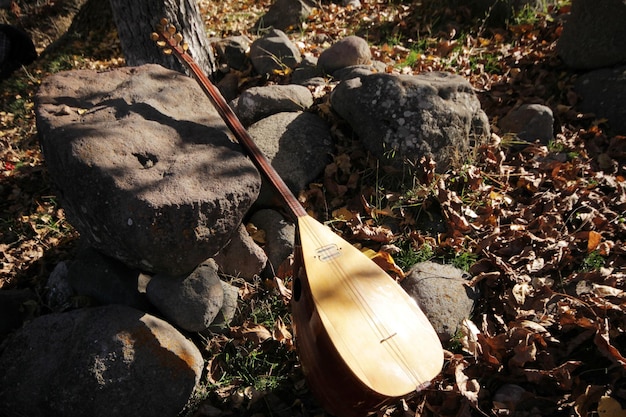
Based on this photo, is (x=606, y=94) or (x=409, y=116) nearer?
(x=409, y=116)

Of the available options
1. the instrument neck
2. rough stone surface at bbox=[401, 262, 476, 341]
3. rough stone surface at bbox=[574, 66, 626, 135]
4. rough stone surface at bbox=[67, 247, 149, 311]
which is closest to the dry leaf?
rough stone surface at bbox=[401, 262, 476, 341]

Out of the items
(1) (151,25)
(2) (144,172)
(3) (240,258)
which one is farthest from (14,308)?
(1) (151,25)

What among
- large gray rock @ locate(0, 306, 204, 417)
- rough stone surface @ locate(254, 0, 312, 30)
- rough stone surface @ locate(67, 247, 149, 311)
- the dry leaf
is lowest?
the dry leaf

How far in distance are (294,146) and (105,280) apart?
1489 mm

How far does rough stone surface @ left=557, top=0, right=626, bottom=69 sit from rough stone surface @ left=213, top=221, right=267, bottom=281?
3.35 metres

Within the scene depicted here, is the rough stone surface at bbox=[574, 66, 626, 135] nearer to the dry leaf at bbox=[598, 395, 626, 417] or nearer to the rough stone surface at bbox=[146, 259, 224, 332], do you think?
the dry leaf at bbox=[598, 395, 626, 417]

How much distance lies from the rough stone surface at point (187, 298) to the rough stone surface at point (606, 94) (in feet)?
11.0

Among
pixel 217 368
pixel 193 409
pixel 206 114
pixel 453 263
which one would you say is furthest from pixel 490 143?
pixel 193 409

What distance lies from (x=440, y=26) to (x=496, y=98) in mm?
1426

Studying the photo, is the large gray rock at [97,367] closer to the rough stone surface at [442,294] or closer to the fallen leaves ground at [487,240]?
the fallen leaves ground at [487,240]

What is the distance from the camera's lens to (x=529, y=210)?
3033mm

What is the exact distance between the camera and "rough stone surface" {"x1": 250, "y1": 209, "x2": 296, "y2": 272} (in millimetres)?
2875

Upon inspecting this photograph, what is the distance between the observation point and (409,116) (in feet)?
10.2

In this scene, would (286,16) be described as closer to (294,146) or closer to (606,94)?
(294,146)
